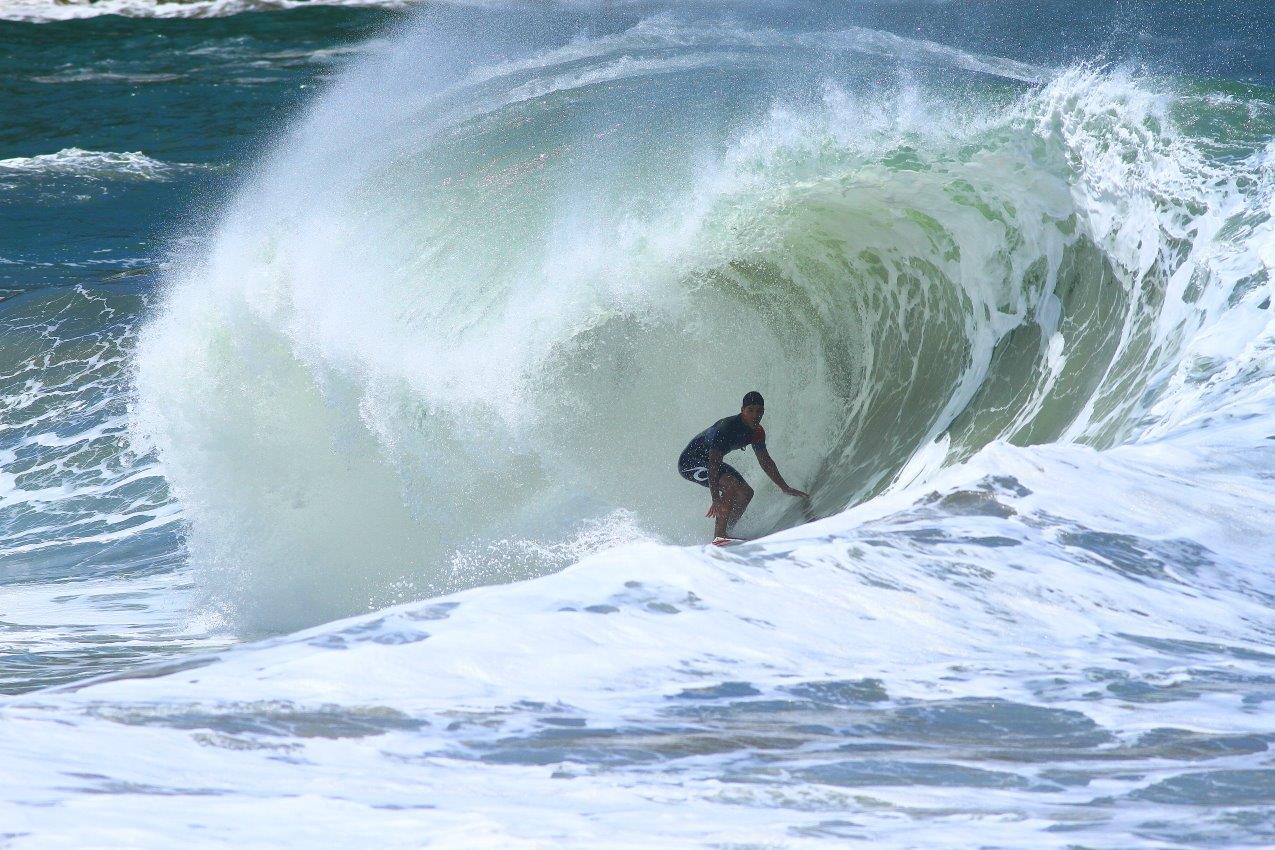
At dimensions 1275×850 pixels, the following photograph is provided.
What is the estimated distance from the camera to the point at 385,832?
3.21 metres

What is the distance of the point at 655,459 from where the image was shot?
975 cm

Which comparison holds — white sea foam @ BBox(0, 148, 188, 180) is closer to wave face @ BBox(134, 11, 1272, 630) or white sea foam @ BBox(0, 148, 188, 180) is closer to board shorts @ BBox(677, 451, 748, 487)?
wave face @ BBox(134, 11, 1272, 630)

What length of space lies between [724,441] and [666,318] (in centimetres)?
223

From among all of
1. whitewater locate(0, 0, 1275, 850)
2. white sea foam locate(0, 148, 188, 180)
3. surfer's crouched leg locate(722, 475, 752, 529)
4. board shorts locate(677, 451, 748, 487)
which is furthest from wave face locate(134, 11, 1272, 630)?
white sea foam locate(0, 148, 188, 180)

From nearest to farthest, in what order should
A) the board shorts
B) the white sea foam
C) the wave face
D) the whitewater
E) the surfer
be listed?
1. the whitewater
2. the surfer
3. the board shorts
4. the wave face
5. the white sea foam

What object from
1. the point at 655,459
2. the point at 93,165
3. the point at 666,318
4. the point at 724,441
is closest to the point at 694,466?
the point at 724,441

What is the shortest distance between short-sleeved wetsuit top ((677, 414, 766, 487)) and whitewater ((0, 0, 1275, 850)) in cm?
59

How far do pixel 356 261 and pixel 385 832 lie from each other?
25.9ft

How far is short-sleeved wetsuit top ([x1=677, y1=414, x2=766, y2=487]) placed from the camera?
8.30m

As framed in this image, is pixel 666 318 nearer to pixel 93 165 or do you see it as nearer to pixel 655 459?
pixel 655 459

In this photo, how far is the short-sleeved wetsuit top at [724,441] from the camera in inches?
327

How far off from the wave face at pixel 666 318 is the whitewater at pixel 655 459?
3 centimetres

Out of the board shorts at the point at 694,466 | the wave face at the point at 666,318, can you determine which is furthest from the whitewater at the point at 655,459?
the board shorts at the point at 694,466

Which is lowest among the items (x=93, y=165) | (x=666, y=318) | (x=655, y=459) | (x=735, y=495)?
(x=655, y=459)
